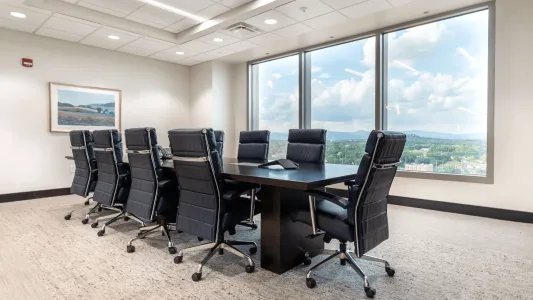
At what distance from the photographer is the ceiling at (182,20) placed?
13.4 feet

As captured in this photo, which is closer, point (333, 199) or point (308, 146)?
point (333, 199)

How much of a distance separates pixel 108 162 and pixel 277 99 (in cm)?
414

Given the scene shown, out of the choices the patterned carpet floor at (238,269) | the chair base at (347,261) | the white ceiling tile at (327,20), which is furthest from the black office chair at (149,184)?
the white ceiling tile at (327,20)

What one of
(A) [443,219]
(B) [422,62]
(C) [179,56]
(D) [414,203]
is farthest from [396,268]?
(C) [179,56]

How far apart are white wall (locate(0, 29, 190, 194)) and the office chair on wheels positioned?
2634 millimetres

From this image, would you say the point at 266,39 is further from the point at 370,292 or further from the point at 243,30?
the point at 370,292

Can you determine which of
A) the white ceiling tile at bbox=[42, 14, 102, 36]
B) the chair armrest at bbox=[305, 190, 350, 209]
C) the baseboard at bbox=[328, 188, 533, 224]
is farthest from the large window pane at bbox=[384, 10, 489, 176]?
the white ceiling tile at bbox=[42, 14, 102, 36]

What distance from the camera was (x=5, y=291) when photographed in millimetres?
2068

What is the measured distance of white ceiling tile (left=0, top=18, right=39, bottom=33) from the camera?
15.4 ft

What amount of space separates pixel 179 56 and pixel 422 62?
15.4ft

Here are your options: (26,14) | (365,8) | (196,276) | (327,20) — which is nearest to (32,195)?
(26,14)

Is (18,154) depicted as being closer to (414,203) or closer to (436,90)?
(414,203)

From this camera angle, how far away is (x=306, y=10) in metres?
4.15

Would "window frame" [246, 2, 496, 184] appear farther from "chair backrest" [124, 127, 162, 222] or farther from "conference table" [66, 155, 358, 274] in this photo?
"chair backrest" [124, 127, 162, 222]
